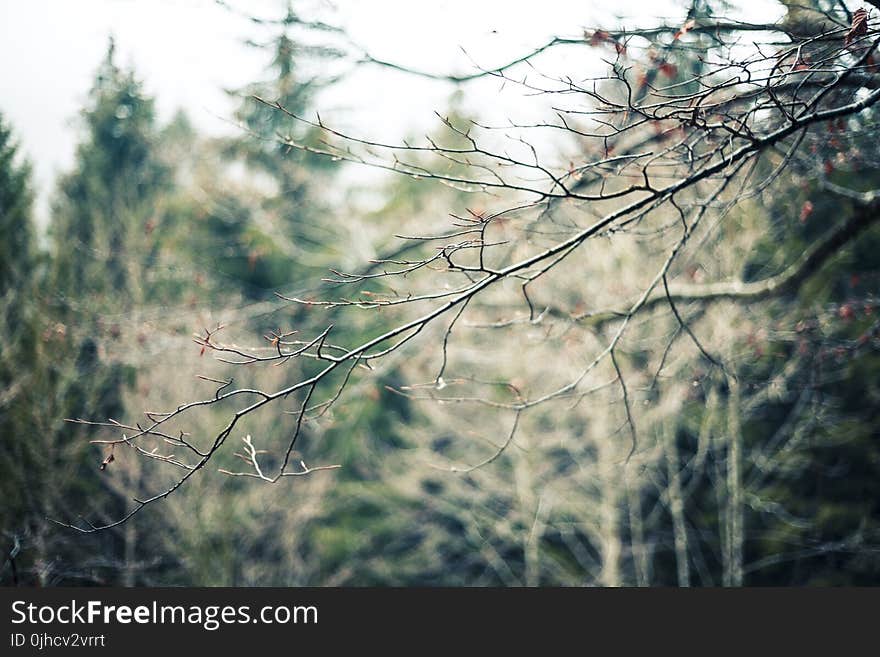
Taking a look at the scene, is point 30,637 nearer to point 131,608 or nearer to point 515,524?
point 131,608

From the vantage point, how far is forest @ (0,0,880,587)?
3.76 meters

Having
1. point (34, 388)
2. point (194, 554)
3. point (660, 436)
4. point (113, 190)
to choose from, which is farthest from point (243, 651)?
point (113, 190)

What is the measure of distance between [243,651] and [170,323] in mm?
2950

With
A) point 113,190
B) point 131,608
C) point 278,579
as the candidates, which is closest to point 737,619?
point 131,608

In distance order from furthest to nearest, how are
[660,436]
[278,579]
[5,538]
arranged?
[278,579] → [660,436] → [5,538]

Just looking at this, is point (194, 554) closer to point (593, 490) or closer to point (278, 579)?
point (278, 579)

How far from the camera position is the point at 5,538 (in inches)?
167

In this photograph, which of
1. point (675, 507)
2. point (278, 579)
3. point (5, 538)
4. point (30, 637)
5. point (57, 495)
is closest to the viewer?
point (30, 637)

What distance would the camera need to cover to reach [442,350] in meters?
3.48

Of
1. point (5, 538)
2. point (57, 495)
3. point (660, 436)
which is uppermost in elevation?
point (660, 436)

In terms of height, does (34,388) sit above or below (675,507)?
above

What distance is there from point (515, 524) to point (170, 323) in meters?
6.48

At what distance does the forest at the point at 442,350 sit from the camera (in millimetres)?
3762

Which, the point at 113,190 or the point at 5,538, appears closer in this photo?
the point at 5,538
